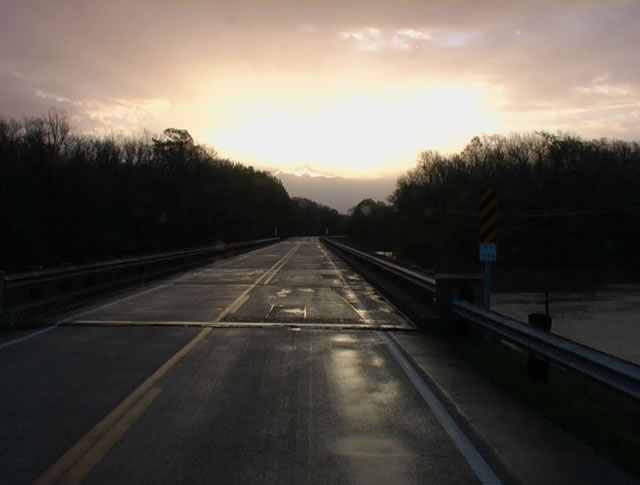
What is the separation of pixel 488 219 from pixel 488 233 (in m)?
0.26

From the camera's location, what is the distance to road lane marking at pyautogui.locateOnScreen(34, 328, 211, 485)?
14.9ft

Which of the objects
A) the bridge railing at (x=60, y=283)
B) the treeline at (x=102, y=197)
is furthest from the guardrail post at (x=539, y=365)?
the treeline at (x=102, y=197)

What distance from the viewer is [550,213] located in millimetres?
71500

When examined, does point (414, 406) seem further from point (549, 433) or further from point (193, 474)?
point (193, 474)

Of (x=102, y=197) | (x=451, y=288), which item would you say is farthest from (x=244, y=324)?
(x=102, y=197)

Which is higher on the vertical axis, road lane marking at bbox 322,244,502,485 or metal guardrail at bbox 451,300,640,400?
metal guardrail at bbox 451,300,640,400

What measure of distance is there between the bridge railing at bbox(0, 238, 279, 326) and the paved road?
3.96ft

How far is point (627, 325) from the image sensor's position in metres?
27.3

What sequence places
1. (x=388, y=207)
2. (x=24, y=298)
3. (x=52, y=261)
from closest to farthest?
(x=24, y=298), (x=52, y=261), (x=388, y=207)

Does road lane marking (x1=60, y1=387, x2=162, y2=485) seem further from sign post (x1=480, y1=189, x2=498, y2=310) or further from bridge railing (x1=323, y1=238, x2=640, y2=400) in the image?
sign post (x1=480, y1=189, x2=498, y2=310)

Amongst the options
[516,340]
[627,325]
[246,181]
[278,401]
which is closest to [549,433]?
[516,340]

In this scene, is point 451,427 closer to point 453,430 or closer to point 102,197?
point 453,430

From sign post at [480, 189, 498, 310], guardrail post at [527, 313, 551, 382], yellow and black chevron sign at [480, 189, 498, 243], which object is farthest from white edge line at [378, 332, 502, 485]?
yellow and black chevron sign at [480, 189, 498, 243]

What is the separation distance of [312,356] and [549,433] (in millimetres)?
4327
